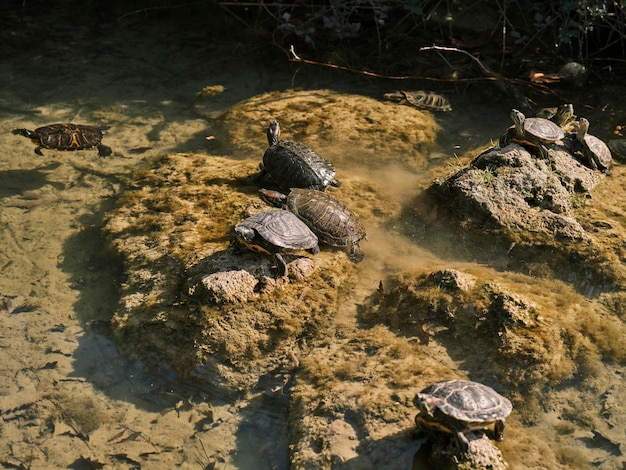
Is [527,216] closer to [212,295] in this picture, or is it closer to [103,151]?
[212,295]

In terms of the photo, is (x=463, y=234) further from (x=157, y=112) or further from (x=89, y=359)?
(x=157, y=112)

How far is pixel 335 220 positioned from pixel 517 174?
1.72 meters

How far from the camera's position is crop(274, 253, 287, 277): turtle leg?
484 centimetres

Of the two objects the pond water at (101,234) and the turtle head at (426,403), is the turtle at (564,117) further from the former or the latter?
the turtle head at (426,403)

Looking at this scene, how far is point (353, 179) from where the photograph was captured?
623cm

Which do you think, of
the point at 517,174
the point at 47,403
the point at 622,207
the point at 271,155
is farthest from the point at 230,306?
the point at 622,207

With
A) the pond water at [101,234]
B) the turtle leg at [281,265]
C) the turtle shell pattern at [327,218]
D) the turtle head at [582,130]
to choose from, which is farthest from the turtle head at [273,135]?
the turtle head at [582,130]

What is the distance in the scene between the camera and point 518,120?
5941 millimetres

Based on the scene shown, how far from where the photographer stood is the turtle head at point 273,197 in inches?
218

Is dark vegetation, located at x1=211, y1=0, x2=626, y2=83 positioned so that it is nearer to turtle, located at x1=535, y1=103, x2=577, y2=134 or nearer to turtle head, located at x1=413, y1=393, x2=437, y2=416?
turtle, located at x1=535, y1=103, x2=577, y2=134

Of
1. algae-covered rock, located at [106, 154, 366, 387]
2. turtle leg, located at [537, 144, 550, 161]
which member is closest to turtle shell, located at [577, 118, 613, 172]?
turtle leg, located at [537, 144, 550, 161]

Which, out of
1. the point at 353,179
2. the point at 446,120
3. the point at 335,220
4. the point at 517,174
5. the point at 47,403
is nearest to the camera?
the point at 47,403

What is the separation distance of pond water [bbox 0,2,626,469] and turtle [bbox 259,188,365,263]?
0.19 meters

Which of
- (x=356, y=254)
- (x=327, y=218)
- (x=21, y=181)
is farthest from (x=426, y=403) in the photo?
(x=21, y=181)
